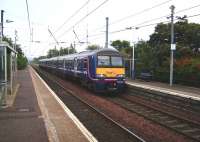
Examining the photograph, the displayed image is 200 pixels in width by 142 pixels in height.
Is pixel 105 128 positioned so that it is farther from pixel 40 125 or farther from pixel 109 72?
pixel 109 72

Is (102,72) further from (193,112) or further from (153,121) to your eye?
(153,121)

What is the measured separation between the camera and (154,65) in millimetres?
36344

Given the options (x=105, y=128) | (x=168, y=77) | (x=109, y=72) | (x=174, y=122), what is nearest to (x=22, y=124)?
(x=105, y=128)

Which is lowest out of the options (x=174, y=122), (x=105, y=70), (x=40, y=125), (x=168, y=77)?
(x=174, y=122)

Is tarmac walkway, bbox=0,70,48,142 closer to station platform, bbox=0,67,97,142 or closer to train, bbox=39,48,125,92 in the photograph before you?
station platform, bbox=0,67,97,142

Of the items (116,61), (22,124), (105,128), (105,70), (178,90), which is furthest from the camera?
(178,90)

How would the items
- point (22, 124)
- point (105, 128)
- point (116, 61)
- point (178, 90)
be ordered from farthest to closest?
point (178, 90), point (116, 61), point (105, 128), point (22, 124)

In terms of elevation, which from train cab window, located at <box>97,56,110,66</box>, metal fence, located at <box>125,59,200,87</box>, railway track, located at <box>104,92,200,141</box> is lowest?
railway track, located at <box>104,92,200,141</box>

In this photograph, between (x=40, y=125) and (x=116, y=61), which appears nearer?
(x=40, y=125)

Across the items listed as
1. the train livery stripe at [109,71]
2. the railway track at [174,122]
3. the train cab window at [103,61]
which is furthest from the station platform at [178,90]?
the train cab window at [103,61]

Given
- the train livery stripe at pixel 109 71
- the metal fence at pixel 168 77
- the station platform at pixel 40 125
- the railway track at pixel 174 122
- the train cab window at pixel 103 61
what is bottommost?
the railway track at pixel 174 122

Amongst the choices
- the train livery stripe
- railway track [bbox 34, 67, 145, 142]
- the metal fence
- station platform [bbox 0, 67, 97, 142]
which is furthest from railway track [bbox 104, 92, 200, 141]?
the metal fence

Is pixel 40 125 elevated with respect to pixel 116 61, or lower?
lower

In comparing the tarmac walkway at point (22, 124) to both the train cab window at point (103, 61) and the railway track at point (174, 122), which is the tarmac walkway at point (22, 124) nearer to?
the railway track at point (174, 122)
